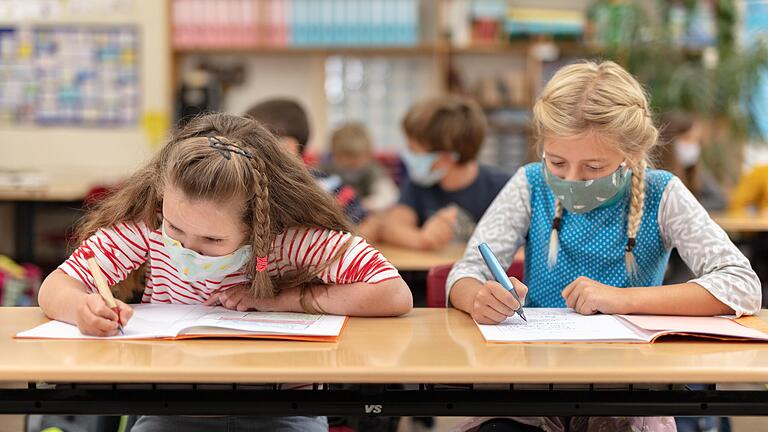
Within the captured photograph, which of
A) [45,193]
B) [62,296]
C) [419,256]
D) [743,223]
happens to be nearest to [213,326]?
[62,296]

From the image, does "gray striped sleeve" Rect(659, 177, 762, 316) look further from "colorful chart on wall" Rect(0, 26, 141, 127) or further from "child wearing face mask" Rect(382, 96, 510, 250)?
"colorful chart on wall" Rect(0, 26, 141, 127)

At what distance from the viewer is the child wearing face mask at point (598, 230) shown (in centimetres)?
163

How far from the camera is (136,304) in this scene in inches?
68.0

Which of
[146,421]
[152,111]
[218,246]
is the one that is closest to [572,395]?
[218,246]

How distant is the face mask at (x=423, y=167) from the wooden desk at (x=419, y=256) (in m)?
0.28

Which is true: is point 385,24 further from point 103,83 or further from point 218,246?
point 218,246

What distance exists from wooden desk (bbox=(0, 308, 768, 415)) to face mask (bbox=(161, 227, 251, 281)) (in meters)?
0.21

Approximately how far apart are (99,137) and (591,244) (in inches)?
182

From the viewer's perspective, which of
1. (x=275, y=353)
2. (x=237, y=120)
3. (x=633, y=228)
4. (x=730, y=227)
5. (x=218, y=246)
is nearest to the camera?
(x=275, y=353)

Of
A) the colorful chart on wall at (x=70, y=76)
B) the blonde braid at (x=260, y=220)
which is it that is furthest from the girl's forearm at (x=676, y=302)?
the colorful chart on wall at (x=70, y=76)

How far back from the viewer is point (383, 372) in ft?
4.13

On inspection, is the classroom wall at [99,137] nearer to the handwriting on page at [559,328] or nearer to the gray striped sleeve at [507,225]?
the gray striped sleeve at [507,225]

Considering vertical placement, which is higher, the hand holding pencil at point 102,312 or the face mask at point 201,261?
the face mask at point 201,261

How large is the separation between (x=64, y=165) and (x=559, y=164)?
15.7 ft
